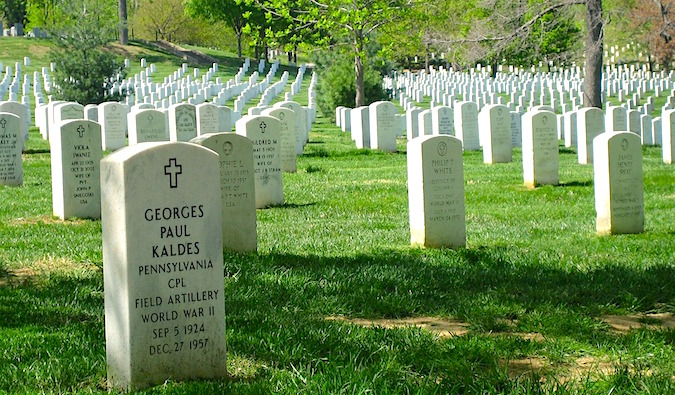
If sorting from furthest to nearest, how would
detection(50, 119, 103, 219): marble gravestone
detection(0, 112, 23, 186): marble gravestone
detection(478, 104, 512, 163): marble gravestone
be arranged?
detection(478, 104, 512, 163): marble gravestone < detection(0, 112, 23, 186): marble gravestone < detection(50, 119, 103, 219): marble gravestone

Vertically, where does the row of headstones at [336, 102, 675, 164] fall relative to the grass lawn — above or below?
above

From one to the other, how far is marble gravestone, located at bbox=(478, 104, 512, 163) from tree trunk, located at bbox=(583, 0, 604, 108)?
4.86m

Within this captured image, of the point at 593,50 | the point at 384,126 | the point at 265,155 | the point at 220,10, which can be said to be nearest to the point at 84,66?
the point at 384,126

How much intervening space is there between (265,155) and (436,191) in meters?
3.99

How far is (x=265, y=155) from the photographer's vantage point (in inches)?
527

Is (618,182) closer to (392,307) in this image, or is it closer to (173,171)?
(392,307)

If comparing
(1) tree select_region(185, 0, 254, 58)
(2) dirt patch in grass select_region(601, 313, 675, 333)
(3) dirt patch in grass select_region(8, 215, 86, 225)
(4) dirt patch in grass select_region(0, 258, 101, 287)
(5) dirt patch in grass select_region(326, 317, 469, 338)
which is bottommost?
(2) dirt patch in grass select_region(601, 313, 675, 333)

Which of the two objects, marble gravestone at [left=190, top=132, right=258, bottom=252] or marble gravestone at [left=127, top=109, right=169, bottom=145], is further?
marble gravestone at [left=127, top=109, right=169, bottom=145]

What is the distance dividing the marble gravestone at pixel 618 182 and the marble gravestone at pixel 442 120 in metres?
13.0

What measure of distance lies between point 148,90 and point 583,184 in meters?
A: 34.9

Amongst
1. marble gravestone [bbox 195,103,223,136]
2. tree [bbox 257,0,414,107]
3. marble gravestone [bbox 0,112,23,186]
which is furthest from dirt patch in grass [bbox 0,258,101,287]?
tree [bbox 257,0,414,107]

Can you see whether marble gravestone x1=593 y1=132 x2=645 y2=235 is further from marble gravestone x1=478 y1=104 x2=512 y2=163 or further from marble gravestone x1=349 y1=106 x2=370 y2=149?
marble gravestone x1=349 y1=106 x2=370 y2=149

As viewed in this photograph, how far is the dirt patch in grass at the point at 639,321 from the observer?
264 inches

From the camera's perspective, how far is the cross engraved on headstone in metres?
5.03
